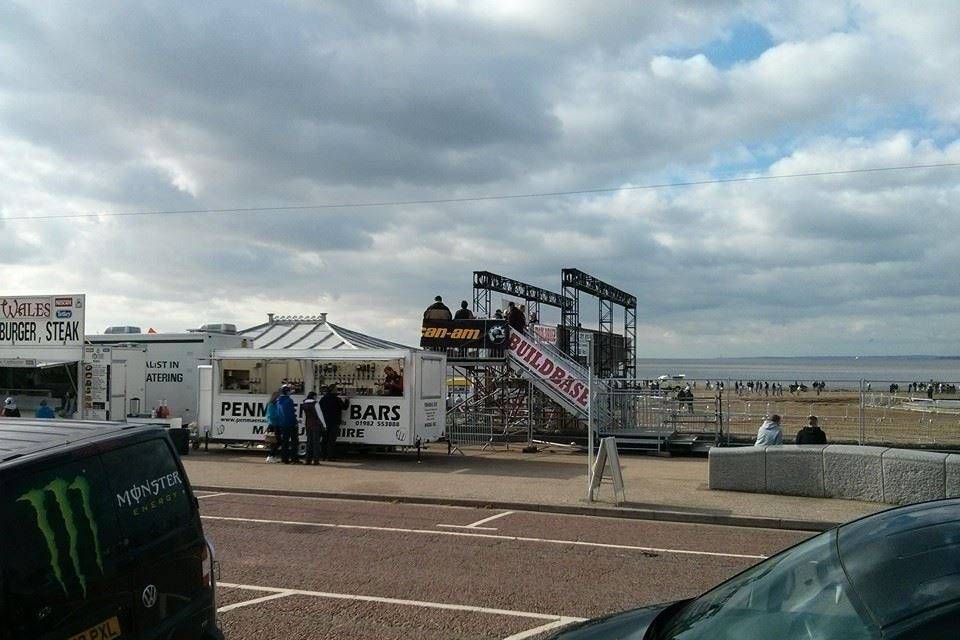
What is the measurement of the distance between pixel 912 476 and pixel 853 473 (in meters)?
0.90

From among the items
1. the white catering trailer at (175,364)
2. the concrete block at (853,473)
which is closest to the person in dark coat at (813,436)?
the concrete block at (853,473)

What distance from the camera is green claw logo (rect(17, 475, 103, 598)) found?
3479 mm

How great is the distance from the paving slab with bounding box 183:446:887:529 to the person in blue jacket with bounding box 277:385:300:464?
51 cm

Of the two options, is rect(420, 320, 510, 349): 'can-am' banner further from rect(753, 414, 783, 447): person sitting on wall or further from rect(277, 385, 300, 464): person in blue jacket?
rect(753, 414, 783, 447): person sitting on wall

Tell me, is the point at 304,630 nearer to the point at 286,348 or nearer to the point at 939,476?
the point at 939,476

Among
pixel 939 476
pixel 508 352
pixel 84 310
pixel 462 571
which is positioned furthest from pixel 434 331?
pixel 462 571

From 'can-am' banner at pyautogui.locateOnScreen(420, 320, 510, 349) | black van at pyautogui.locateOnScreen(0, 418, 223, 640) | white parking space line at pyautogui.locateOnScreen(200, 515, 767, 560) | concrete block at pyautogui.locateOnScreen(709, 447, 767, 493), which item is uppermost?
'can-am' banner at pyautogui.locateOnScreen(420, 320, 510, 349)

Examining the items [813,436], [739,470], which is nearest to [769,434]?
[813,436]

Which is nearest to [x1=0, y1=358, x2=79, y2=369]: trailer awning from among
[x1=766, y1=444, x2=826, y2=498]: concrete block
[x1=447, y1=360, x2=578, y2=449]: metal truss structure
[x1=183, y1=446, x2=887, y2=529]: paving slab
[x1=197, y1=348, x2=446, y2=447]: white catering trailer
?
[x1=197, y1=348, x2=446, y2=447]: white catering trailer

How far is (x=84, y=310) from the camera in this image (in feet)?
67.5

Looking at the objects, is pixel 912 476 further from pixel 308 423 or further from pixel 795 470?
pixel 308 423

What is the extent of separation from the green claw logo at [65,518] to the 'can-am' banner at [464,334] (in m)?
20.3

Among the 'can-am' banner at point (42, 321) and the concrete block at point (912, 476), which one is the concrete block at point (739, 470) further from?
the 'can-am' banner at point (42, 321)

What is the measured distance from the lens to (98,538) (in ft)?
12.4
